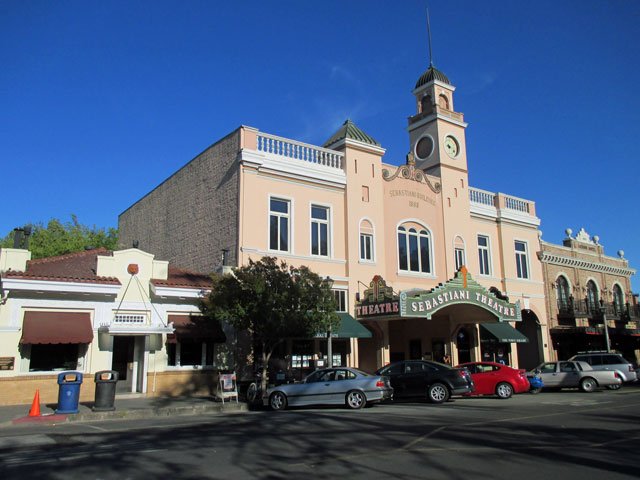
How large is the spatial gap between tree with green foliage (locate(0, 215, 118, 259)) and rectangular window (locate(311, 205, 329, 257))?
78.7ft

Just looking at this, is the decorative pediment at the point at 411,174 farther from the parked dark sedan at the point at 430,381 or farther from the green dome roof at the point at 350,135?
the parked dark sedan at the point at 430,381

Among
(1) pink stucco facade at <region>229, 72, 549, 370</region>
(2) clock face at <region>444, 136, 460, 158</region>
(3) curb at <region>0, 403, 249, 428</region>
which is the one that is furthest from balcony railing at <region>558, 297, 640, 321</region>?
(3) curb at <region>0, 403, 249, 428</region>

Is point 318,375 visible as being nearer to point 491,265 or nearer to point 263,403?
point 263,403

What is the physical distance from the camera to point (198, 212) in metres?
26.0

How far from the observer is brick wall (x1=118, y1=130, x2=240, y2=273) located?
2328 cm

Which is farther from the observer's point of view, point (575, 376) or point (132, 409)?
point (575, 376)

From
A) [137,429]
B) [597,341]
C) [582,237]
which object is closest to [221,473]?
[137,429]

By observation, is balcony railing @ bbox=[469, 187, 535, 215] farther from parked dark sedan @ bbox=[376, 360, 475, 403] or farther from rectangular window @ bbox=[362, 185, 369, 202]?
parked dark sedan @ bbox=[376, 360, 475, 403]

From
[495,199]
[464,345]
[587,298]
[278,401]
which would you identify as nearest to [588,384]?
[464,345]

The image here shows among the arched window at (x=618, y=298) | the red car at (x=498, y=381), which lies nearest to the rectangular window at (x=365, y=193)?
the red car at (x=498, y=381)

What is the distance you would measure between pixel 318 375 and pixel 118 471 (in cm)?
977

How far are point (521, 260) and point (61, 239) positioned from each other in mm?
34543

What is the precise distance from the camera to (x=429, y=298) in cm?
2273

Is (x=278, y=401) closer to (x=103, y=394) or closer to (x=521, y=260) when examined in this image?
(x=103, y=394)
